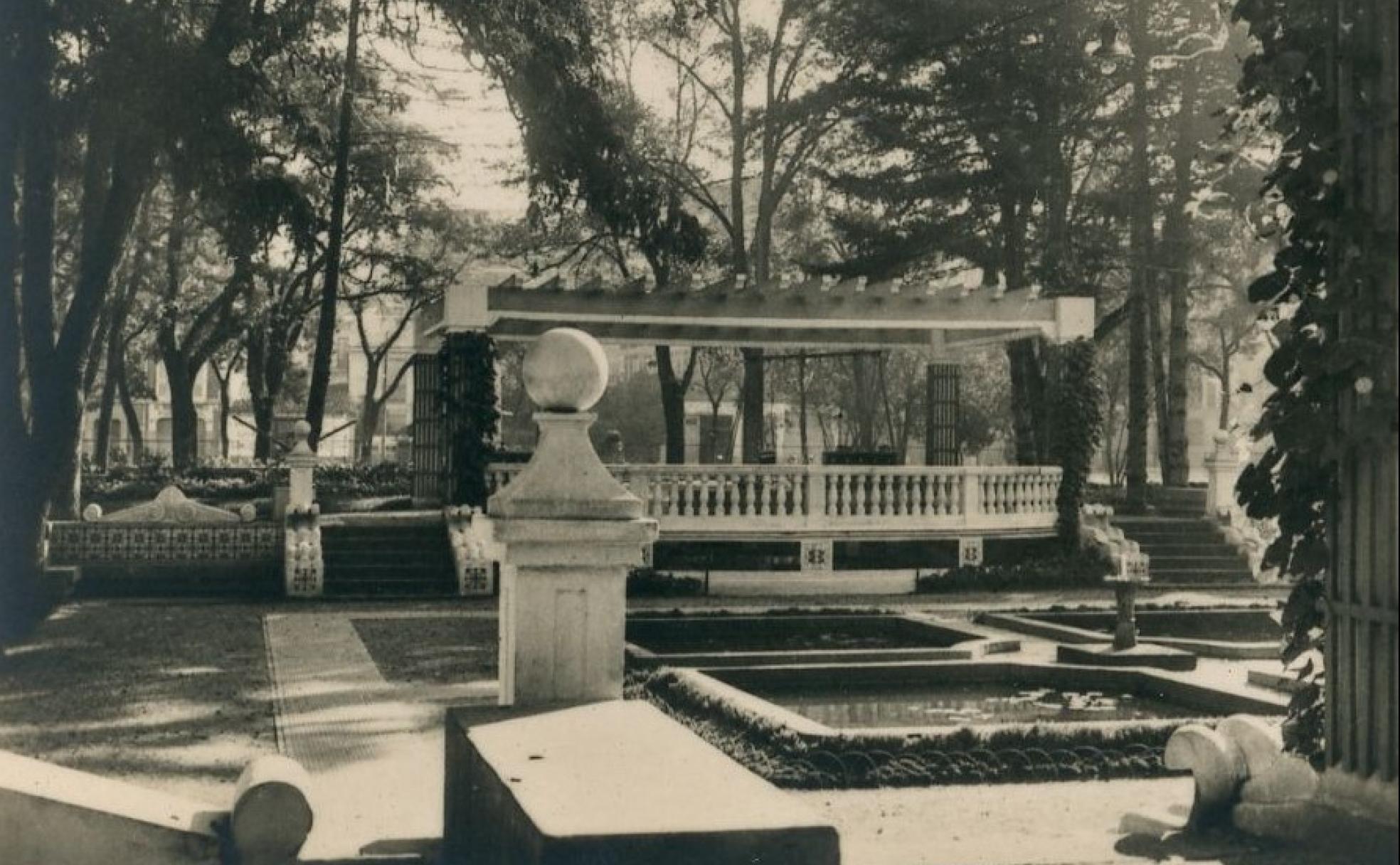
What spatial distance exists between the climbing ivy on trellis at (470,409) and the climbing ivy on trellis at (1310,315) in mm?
17549

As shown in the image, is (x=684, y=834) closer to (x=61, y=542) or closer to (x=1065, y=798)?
(x=1065, y=798)

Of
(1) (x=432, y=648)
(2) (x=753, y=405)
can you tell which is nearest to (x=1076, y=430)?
(2) (x=753, y=405)

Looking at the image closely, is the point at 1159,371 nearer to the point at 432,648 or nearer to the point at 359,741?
the point at 432,648

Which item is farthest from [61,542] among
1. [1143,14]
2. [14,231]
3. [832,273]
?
[1143,14]

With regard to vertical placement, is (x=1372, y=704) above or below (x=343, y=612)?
above

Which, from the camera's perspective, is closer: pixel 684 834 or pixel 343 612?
pixel 684 834

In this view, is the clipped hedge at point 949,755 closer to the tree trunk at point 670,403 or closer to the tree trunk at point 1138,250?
the tree trunk at point 1138,250

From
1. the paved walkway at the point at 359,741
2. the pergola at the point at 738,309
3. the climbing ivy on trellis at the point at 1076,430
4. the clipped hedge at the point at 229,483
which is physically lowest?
the paved walkway at the point at 359,741

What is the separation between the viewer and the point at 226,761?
9.23 m

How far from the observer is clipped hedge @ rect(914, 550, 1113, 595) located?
72.3 ft

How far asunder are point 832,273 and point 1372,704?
26.1m

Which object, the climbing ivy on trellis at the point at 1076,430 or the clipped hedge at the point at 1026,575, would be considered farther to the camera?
the climbing ivy on trellis at the point at 1076,430

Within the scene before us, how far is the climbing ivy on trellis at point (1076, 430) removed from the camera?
24094 mm

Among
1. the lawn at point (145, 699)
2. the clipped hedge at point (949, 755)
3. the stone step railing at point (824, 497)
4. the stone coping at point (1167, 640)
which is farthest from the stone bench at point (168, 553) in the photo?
the clipped hedge at point (949, 755)
